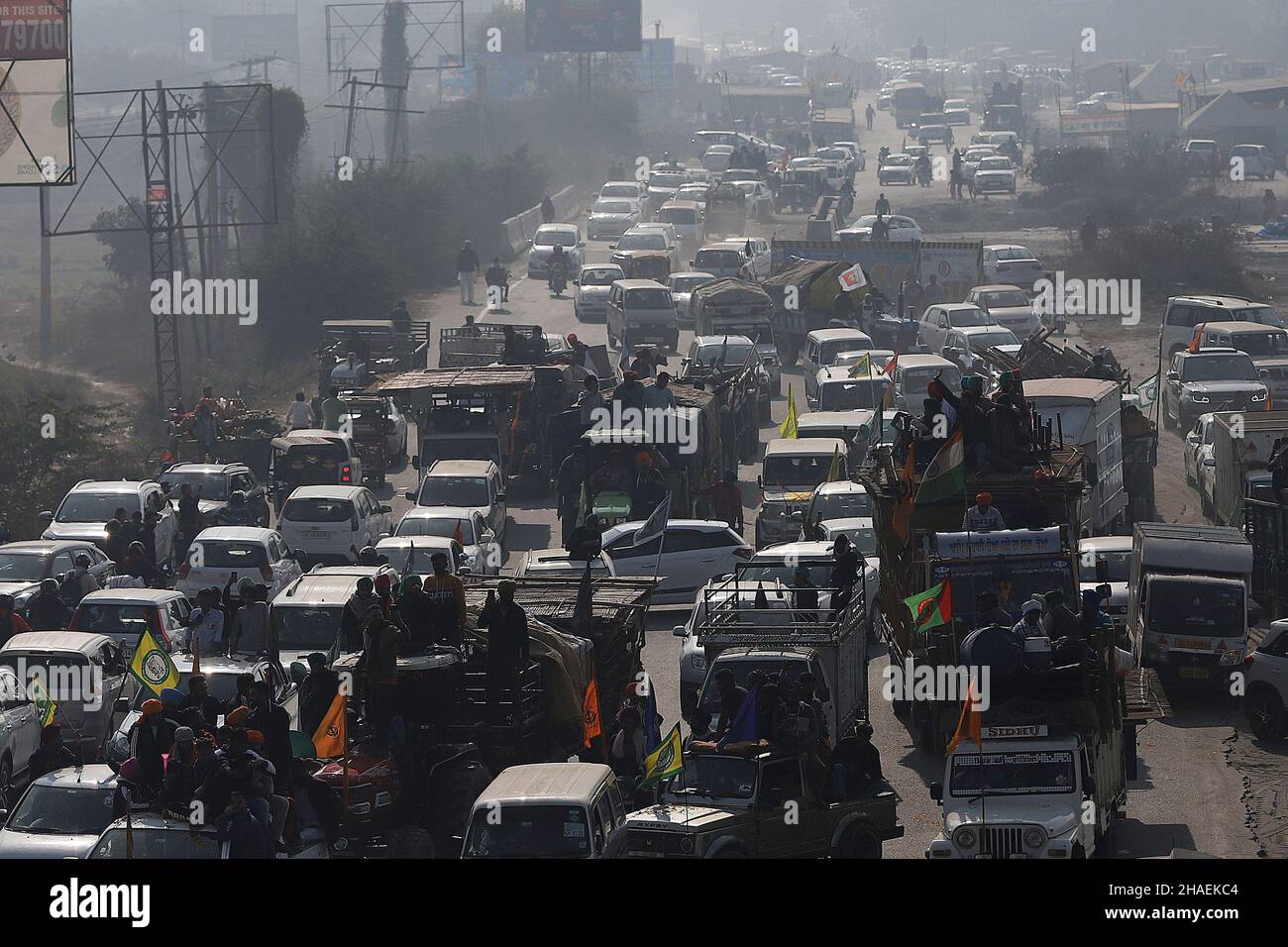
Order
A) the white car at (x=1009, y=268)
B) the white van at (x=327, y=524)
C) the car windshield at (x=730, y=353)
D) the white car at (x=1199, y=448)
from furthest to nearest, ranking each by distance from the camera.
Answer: the white car at (x=1009, y=268)
the car windshield at (x=730, y=353)
the white car at (x=1199, y=448)
the white van at (x=327, y=524)

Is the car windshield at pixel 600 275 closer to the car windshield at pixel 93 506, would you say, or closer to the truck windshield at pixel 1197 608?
the car windshield at pixel 93 506

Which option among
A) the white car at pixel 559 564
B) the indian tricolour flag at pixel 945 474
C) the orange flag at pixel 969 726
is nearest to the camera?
the orange flag at pixel 969 726

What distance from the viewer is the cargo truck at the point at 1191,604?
22.2 m

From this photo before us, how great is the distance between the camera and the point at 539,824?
15.0 metres

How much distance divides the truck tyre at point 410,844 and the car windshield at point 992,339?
27479mm

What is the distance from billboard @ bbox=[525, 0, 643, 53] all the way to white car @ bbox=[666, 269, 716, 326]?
6346cm

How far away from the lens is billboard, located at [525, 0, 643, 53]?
11512 centimetres

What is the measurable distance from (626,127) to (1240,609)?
98.8 metres

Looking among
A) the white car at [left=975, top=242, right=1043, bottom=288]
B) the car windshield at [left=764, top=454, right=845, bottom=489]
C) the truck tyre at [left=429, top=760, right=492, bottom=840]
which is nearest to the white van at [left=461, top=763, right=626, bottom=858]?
the truck tyre at [left=429, top=760, right=492, bottom=840]

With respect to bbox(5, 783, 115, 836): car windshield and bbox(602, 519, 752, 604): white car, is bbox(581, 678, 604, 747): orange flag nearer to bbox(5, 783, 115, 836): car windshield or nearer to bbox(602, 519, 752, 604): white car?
bbox(5, 783, 115, 836): car windshield

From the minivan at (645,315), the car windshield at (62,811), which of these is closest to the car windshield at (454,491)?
the car windshield at (62,811)

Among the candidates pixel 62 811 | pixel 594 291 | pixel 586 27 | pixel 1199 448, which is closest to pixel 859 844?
pixel 62 811

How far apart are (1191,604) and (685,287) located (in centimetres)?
3176
